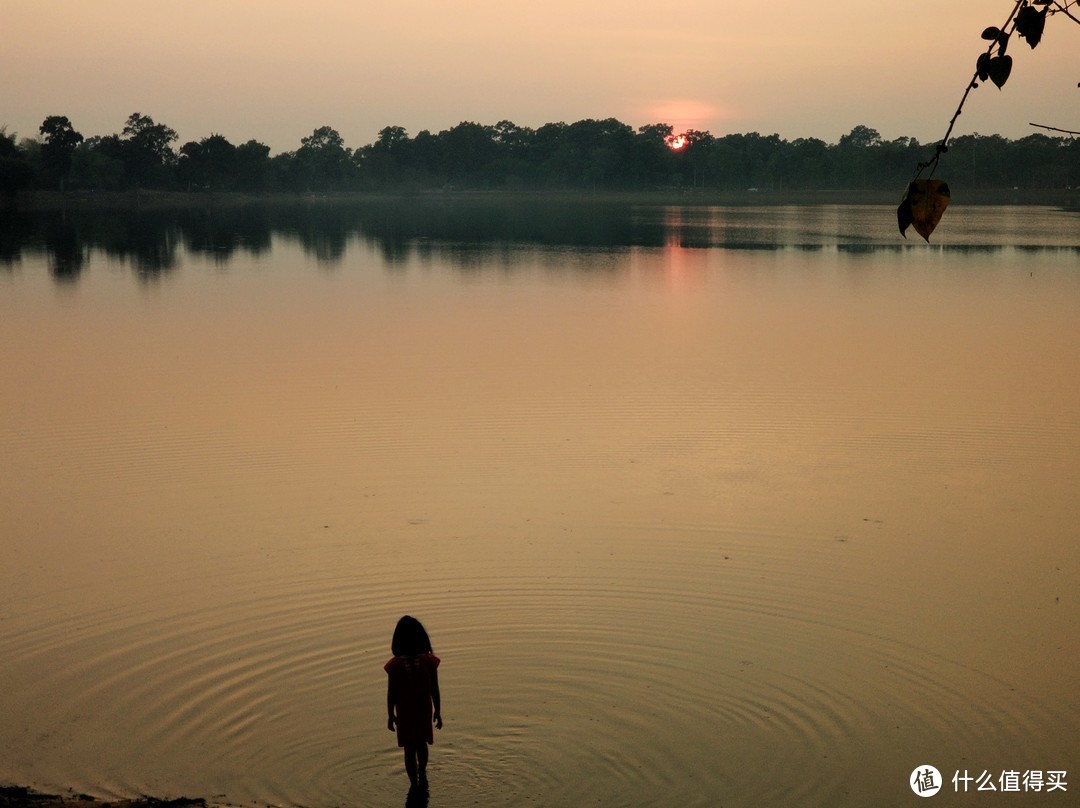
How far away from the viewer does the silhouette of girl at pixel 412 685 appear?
6.23 metres

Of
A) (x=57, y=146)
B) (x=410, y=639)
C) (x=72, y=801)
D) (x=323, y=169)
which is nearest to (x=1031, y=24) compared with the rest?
(x=410, y=639)

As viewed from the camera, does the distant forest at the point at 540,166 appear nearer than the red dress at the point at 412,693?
No

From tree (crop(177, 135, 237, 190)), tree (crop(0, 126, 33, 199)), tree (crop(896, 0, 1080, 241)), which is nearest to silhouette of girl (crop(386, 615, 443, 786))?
tree (crop(896, 0, 1080, 241))

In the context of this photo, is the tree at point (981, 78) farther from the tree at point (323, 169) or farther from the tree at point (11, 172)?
the tree at point (323, 169)

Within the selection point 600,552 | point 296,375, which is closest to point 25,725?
point 600,552

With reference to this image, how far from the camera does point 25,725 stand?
7359 mm

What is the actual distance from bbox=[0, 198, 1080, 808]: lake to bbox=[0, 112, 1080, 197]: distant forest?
83.3m

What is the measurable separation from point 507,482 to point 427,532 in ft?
5.47

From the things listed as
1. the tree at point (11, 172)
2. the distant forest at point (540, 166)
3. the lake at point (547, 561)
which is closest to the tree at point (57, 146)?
the distant forest at point (540, 166)

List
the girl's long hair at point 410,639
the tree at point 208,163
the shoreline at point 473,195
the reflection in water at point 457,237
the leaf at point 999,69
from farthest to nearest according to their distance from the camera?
the tree at point 208,163 < the shoreline at point 473,195 < the reflection in water at point 457,237 < the girl's long hair at point 410,639 < the leaf at point 999,69

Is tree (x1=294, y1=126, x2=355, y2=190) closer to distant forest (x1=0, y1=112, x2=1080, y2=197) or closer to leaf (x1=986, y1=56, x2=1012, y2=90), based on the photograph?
distant forest (x1=0, y1=112, x2=1080, y2=197)

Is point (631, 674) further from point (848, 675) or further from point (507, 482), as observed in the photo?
point (507, 482)

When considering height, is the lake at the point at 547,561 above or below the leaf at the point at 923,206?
below

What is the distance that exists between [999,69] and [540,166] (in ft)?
654
